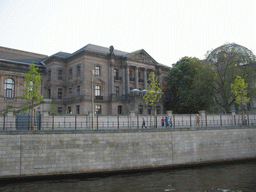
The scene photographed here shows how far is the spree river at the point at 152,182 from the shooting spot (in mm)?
14836

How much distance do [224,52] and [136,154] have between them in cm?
2813

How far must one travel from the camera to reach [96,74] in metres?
48.0

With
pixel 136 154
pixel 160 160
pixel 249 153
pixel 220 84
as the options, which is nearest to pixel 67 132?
pixel 136 154

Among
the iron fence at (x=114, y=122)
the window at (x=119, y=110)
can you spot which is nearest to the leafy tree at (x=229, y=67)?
the iron fence at (x=114, y=122)

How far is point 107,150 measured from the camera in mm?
19984

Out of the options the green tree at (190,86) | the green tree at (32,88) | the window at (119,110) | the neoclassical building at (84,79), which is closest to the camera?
the green tree at (32,88)

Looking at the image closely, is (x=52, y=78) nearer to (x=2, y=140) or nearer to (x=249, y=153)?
(x=2, y=140)

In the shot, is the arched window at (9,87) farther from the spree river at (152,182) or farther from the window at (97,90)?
the spree river at (152,182)

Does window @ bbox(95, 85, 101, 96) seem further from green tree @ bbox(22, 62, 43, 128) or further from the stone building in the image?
green tree @ bbox(22, 62, 43, 128)

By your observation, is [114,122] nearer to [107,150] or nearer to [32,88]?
[107,150]

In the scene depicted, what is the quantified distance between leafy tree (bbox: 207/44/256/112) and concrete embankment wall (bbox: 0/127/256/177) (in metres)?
16.7

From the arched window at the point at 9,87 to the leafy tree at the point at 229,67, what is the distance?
37.9 metres

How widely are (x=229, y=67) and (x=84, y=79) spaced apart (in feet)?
86.1

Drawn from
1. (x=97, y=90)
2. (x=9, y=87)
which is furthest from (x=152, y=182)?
(x=9, y=87)
